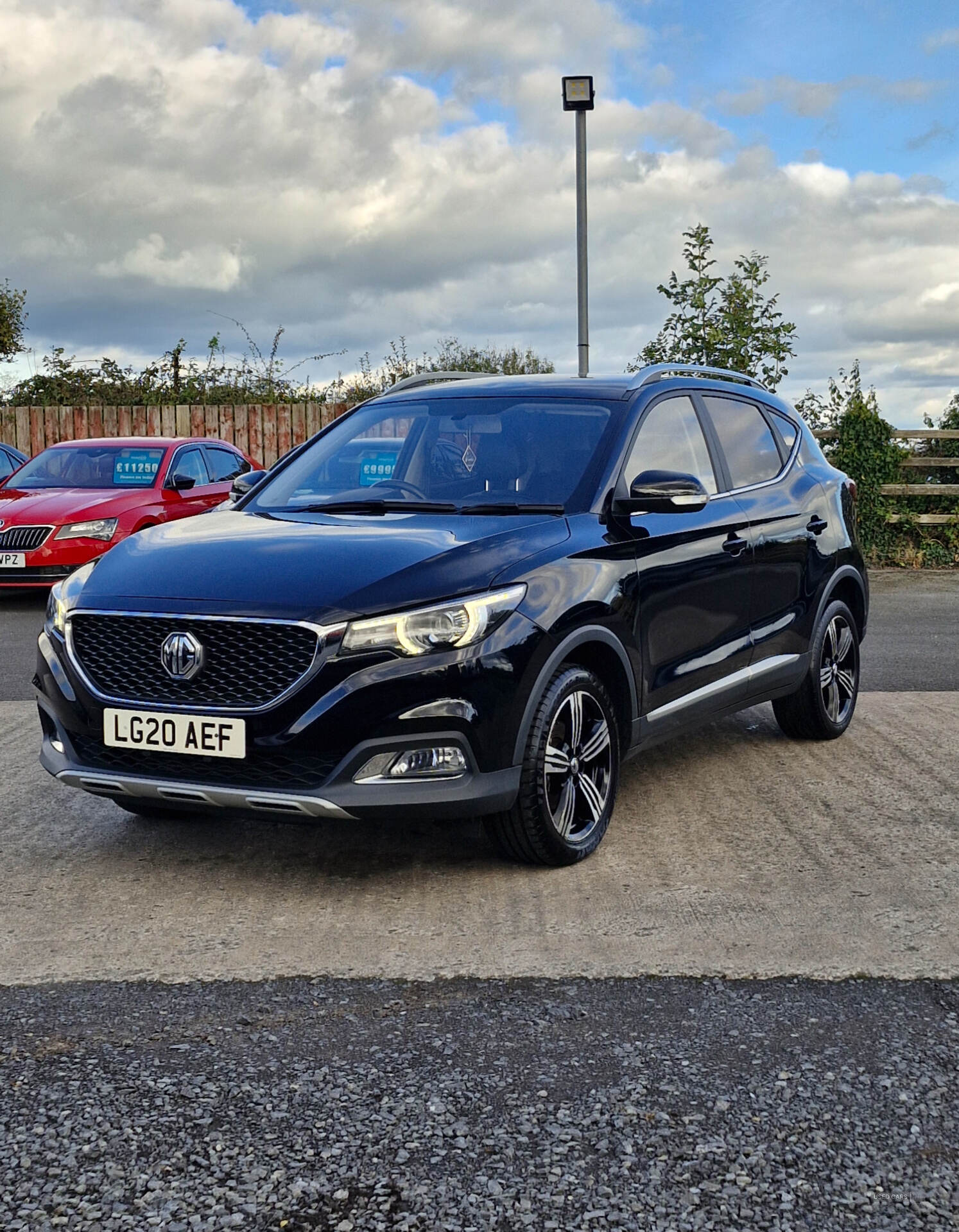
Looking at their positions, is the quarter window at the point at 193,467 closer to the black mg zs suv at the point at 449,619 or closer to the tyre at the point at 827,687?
the black mg zs suv at the point at 449,619

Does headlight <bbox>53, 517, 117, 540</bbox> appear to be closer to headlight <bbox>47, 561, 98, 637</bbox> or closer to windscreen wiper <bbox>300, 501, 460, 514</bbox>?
windscreen wiper <bbox>300, 501, 460, 514</bbox>

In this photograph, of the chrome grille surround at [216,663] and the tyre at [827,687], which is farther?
the tyre at [827,687]

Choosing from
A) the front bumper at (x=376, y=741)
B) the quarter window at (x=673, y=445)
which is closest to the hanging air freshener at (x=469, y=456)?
the quarter window at (x=673, y=445)

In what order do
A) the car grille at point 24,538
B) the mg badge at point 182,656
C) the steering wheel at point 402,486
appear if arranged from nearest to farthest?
the mg badge at point 182,656 → the steering wheel at point 402,486 → the car grille at point 24,538

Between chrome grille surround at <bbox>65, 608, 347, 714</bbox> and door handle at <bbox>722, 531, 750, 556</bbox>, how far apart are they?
Answer: 218 cm


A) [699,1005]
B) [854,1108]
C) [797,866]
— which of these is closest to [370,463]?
[797,866]

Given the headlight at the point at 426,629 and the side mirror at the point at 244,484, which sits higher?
the side mirror at the point at 244,484

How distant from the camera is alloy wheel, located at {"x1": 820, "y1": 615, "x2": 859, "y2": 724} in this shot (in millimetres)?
7102

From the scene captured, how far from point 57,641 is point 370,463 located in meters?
1.61

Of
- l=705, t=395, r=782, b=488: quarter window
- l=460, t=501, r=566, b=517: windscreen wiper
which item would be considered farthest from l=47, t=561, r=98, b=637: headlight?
l=705, t=395, r=782, b=488: quarter window

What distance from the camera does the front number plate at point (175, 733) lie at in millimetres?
4465

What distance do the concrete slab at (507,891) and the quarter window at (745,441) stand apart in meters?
1.38

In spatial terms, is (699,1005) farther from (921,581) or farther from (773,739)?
(921,581)

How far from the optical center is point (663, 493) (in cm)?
530
